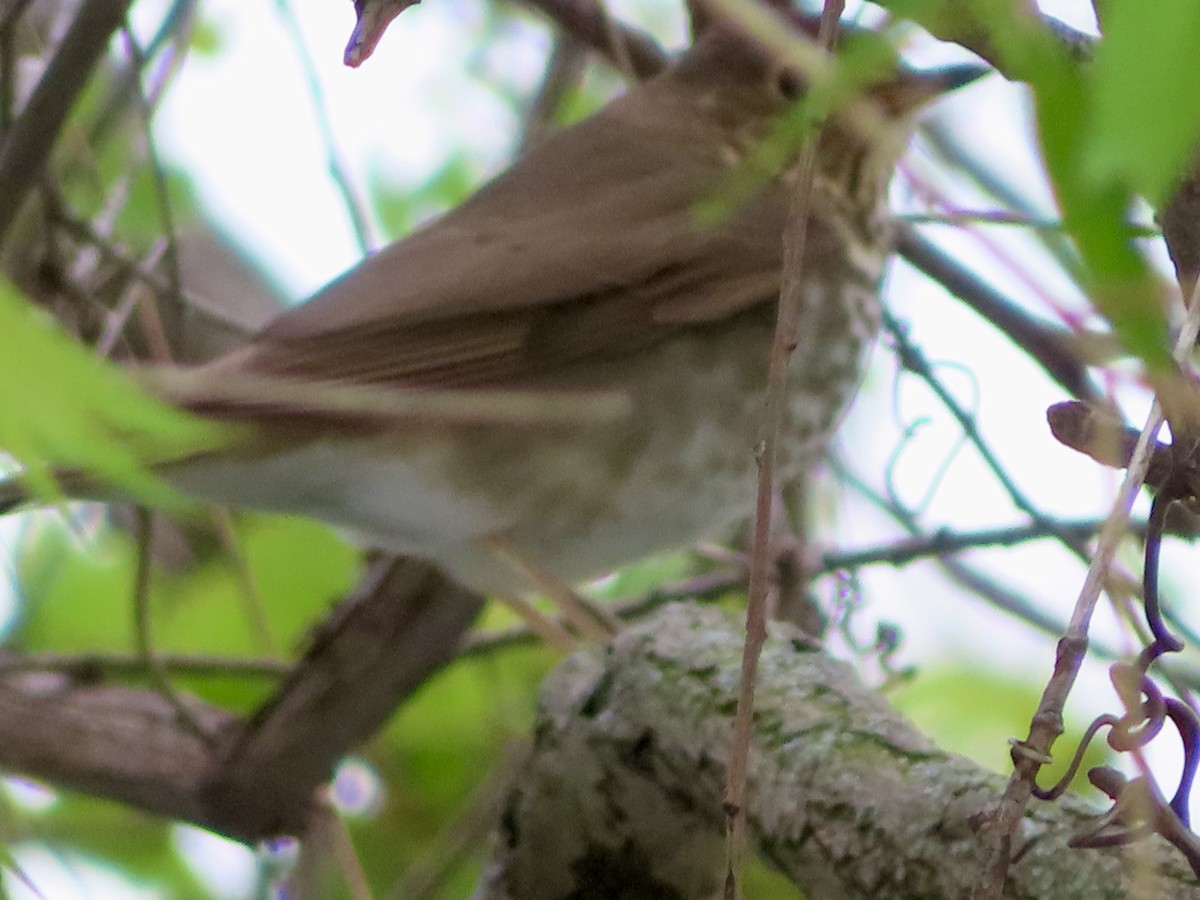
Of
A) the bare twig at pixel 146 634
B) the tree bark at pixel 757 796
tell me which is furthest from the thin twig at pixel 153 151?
the tree bark at pixel 757 796

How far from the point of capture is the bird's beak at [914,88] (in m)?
2.00

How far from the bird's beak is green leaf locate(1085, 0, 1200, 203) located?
165 centimetres

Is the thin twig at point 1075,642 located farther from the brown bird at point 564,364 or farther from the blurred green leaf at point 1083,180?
the brown bird at point 564,364

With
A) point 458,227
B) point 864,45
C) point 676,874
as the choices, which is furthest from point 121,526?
point 864,45

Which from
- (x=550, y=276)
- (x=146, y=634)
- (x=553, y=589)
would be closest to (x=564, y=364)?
(x=550, y=276)

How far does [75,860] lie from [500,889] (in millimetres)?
617

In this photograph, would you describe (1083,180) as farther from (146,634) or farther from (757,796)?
(146,634)

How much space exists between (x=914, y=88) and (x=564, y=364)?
0.58 meters

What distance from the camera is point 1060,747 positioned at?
196 cm

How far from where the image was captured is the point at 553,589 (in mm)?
1919

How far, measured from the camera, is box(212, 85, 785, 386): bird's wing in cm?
171

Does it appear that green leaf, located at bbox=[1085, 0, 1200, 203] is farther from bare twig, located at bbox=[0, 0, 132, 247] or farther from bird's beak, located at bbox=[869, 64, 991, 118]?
bird's beak, located at bbox=[869, 64, 991, 118]

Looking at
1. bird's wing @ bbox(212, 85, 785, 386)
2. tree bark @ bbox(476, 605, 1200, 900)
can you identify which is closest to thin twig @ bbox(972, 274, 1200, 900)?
tree bark @ bbox(476, 605, 1200, 900)

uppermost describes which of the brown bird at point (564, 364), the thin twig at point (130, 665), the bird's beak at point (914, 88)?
the bird's beak at point (914, 88)
